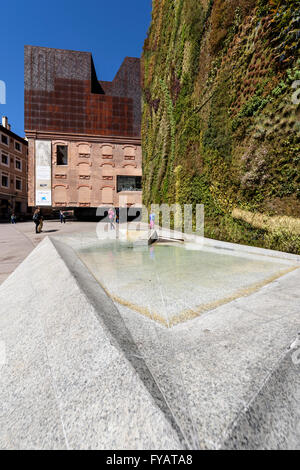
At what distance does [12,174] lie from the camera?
4066cm

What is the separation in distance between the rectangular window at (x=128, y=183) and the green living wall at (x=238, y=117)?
16.5 m

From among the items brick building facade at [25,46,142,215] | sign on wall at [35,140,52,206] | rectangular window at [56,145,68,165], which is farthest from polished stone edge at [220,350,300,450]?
rectangular window at [56,145,68,165]

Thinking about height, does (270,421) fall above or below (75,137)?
below

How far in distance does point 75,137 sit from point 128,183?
1030 centimetres

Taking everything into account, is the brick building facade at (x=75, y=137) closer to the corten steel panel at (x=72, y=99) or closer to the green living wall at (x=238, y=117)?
the corten steel panel at (x=72, y=99)

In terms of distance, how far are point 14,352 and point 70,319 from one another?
55cm

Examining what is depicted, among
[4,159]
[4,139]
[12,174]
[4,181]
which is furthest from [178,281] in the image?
[4,139]

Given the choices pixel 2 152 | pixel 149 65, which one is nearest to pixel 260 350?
pixel 149 65

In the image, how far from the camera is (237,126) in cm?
907

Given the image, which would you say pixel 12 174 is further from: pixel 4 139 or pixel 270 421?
pixel 270 421

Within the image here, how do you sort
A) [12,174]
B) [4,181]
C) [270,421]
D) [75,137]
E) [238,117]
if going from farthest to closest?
1. [12,174]
2. [4,181]
3. [75,137]
4. [238,117]
5. [270,421]

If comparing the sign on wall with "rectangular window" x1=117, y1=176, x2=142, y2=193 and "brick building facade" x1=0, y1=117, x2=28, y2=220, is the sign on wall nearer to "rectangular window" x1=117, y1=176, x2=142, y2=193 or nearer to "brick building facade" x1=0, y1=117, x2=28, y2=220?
"brick building facade" x1=0, y1=117, x2=28, y2=220

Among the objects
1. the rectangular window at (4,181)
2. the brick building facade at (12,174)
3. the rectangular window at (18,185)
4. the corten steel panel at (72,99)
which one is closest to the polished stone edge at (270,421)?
the corten steel panel at (72,99)
